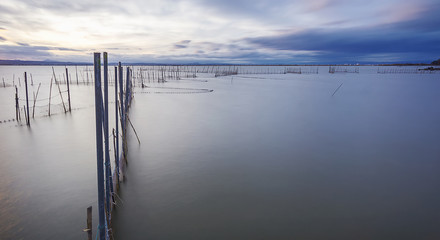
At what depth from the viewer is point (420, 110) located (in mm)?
12953

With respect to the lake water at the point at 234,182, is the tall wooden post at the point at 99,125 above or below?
above

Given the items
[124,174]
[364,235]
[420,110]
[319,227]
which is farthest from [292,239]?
[420,110]

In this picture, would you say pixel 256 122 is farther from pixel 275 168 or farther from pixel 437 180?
pixel 437 180

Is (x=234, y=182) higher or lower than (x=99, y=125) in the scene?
lower

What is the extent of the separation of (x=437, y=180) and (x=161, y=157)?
19.3 ft

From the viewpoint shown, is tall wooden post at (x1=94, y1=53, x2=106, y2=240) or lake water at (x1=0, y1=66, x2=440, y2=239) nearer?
tall wooden post at (x1=94, y1=53, x2=106, y2=240)

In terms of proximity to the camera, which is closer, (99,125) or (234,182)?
(99,125)

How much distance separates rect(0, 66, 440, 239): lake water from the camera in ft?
11.9

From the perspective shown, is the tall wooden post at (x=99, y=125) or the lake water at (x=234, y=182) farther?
the lake water at (x=234, y=182)

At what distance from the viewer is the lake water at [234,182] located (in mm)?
3621

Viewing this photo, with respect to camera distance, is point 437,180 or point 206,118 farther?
point 206,118

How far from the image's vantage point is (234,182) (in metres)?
4.88

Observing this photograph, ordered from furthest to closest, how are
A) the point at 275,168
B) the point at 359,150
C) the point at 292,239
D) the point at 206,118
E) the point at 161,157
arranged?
the point at 206,118 < the point at 359,150 < the point at 161,157 < the point at 275,168 < the point at 292,239

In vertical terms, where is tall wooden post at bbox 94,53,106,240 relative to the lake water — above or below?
above
